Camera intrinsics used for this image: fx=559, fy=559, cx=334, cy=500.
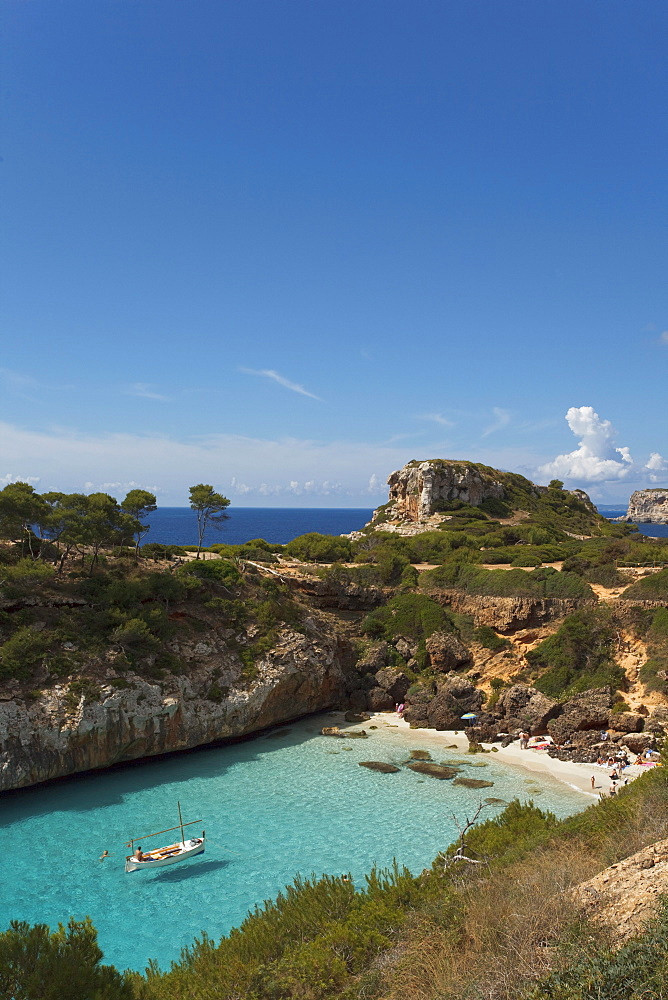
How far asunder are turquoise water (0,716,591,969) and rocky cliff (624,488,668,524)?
16350 cm

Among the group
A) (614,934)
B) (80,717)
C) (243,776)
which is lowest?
(243,776)

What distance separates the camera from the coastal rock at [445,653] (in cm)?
3384

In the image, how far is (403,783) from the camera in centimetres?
2230

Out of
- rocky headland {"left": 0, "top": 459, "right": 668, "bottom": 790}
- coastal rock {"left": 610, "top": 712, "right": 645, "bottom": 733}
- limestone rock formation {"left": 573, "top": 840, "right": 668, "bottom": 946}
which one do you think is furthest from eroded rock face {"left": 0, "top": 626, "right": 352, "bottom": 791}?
limestone rock formation {"left": 573, "top": 840, "right": 668, "bottom": 946}

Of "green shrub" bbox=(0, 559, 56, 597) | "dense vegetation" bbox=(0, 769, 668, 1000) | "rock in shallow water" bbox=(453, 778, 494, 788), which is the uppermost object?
"green shrub" bbox=(0, 559, 56, 597)

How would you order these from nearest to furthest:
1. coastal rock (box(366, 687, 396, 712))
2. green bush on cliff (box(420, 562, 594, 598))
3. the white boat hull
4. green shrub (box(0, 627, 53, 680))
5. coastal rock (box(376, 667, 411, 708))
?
the white boat hull < green shrub (box(0, 627, 53, 680)) < coastal rock (box(366, 687, 396, 712)) < coastal rock (box(376, 667, 411, 708)) < green bush on cliff (box(420, 562, 594, 598))

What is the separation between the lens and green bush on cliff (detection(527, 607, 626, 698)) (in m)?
29.5

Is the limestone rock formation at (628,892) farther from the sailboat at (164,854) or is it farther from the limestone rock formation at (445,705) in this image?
the limestone rock formation at (445,705)

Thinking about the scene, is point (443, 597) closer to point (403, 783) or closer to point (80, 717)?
point (403, 783)

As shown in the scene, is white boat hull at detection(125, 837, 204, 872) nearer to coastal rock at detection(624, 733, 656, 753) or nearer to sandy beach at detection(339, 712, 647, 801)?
sandy beach at detection(339, 712, 647, 801)

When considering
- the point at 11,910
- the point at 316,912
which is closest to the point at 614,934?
the point at 316,912

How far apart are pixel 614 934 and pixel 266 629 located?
80.4 feet

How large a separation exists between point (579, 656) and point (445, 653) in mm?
7460

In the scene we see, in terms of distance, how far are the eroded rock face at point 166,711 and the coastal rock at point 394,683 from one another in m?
2.57
